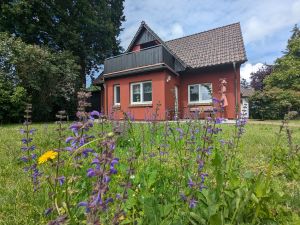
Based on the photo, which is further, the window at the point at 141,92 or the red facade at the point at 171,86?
the window at the point at 141,92

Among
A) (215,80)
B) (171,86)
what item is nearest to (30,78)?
(171,86)

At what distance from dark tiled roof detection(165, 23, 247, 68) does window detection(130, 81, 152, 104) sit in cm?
317

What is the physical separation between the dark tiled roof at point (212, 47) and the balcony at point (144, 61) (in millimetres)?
1369

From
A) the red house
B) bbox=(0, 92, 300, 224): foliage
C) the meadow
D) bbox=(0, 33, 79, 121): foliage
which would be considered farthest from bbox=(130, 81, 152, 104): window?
bbox=(0, 92, 300, 224): foliage

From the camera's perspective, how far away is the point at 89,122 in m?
1.20

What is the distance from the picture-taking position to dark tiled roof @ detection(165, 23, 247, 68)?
693 inches

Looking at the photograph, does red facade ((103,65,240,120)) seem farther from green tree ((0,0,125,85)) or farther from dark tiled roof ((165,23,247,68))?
green tree ((0,0,125,85))

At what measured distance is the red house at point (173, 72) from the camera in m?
17.0

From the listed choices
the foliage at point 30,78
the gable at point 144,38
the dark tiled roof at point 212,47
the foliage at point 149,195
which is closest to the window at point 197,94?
the dark tiled roof at point 212,47

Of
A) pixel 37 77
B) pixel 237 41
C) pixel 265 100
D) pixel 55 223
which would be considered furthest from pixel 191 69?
pixel 55 223

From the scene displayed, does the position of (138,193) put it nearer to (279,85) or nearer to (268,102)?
(268,102)

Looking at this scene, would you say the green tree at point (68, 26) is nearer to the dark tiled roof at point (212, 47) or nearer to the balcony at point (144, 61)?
the balcony at point (144, 61)

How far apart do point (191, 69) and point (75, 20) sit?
51.8 feet

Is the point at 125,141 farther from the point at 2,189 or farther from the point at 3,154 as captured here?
the point at 2,189
